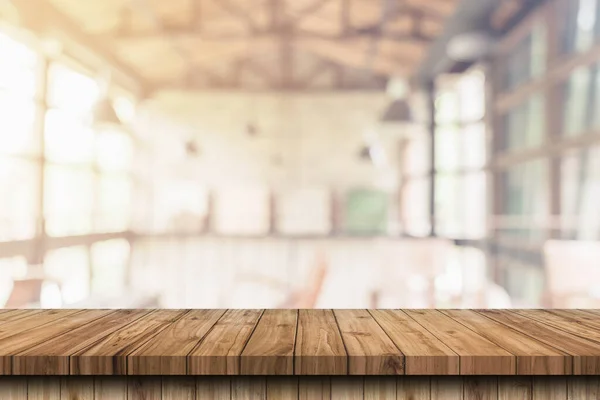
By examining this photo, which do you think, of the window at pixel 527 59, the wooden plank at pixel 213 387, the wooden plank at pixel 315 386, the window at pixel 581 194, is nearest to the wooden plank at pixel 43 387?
the wooden plank at pixel 213 387

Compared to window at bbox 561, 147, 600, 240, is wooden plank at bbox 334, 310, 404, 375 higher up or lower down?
lower down

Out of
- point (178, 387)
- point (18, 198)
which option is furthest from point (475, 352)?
point (18, 198)

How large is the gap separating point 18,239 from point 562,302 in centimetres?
296

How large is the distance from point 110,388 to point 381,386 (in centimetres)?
54

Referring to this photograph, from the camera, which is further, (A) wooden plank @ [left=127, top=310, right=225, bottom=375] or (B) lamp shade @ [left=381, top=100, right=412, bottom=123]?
(B) lamp shade @ [left=381, top=100, right=412, bottom=123]

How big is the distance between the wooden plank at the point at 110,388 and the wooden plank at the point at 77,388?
11 millimetres

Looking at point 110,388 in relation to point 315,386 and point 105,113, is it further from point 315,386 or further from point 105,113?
point 105,113

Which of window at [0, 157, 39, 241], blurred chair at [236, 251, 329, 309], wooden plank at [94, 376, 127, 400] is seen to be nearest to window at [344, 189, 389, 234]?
blurred chair at [236, 251, 329, 309]

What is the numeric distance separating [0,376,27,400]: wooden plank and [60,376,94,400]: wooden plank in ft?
0.25

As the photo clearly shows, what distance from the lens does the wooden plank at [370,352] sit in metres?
1.17

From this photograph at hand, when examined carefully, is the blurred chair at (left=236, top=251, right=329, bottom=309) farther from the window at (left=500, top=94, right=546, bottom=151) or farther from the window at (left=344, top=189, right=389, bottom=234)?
the window at (left=500, top=94, right=546, bottom=151)

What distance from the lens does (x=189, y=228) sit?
351 cm

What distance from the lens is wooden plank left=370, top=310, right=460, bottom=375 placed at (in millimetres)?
1175

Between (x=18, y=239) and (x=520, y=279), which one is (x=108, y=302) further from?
(x=520, y=279)
